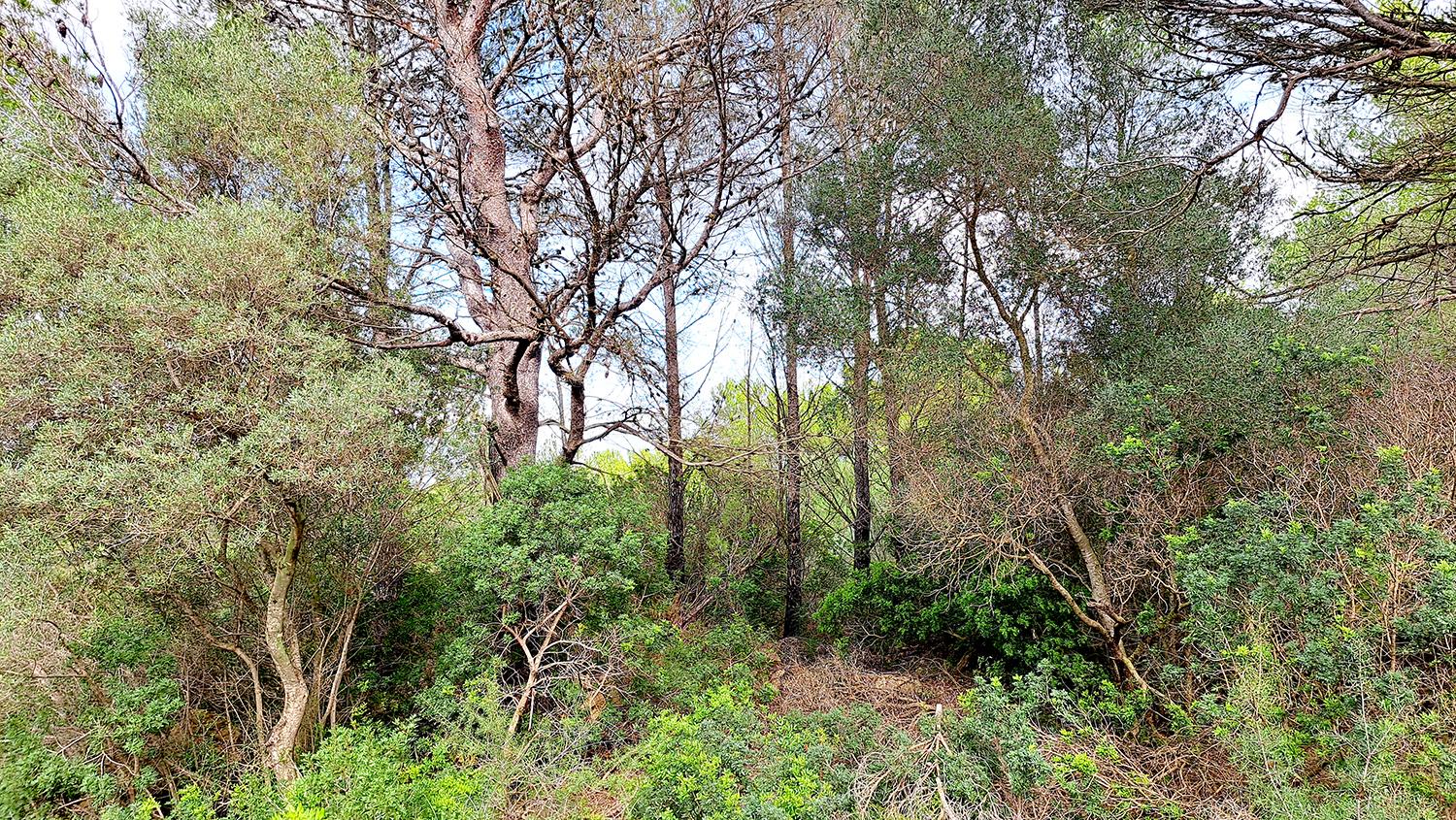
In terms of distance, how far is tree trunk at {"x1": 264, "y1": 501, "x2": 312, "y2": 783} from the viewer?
501cm

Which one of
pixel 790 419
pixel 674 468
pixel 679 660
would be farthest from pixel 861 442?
pixel 679 660

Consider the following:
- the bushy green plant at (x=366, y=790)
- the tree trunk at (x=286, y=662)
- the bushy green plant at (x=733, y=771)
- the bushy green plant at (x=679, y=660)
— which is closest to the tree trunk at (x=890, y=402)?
the bushy green plant at (x=679, y=660)

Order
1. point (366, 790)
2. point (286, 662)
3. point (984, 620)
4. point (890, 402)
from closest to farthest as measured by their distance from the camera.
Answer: point (366, 790) → point (286, 662) → point (984, 620) → point (890, 402)

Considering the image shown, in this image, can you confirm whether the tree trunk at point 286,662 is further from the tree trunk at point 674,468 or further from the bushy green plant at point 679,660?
A: the tree trunk at point 674,468

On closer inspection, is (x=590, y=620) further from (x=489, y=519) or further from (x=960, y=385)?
(x=960, y=385)

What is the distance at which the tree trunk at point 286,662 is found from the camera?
197 inches

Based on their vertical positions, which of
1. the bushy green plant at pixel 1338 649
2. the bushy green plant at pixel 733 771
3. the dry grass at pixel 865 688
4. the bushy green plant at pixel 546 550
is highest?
the bushy green plant at pixel 546 550

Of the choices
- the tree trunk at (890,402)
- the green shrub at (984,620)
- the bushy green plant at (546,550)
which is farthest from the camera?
the tree trunk at (890,402)

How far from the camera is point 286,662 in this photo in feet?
16.7

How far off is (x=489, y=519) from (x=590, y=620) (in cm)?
142

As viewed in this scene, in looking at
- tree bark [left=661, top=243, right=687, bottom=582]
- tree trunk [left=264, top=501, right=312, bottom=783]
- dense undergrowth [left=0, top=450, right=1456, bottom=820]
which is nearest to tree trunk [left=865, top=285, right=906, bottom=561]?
dense undergrowth [left=0, top=450, right=1456, bottom=820]

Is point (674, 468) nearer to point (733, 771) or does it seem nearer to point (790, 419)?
point (790, 419)

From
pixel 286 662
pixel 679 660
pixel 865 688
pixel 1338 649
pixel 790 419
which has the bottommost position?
pixel 865 688

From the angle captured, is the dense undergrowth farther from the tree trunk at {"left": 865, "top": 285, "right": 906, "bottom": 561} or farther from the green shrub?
the tree trunk at {"left": 865, "top": 285, "right": 906, "bottom": 561}
